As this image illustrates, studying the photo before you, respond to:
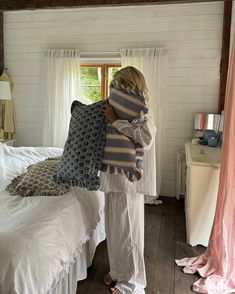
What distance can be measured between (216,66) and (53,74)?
216 cm

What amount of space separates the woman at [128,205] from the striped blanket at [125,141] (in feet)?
0.11

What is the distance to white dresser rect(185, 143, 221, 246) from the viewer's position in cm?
247

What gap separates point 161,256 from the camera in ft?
8.10

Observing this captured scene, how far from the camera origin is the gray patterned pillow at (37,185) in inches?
74.1

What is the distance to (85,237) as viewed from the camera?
1.90 m

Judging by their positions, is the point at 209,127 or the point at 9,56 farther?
the point at 9,56

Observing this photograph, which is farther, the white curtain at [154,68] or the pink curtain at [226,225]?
the white curtain at [154,68]

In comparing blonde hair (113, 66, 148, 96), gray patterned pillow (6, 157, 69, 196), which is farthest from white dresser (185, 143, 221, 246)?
gray patterned pillow (6, 157, 69, 196)

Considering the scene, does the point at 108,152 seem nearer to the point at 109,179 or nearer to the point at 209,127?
the point at 109,179

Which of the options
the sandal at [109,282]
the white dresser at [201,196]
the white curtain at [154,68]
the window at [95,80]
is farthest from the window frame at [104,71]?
the sandal at [109,282]

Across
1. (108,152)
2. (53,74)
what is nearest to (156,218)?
(108,152)

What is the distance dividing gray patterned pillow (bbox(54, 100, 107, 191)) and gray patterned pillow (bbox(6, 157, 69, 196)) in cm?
15

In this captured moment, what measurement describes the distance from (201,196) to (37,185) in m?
1.41

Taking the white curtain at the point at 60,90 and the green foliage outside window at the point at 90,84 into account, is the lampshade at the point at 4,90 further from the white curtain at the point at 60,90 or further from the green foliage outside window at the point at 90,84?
the green foliage outside window at the point at 90,84
